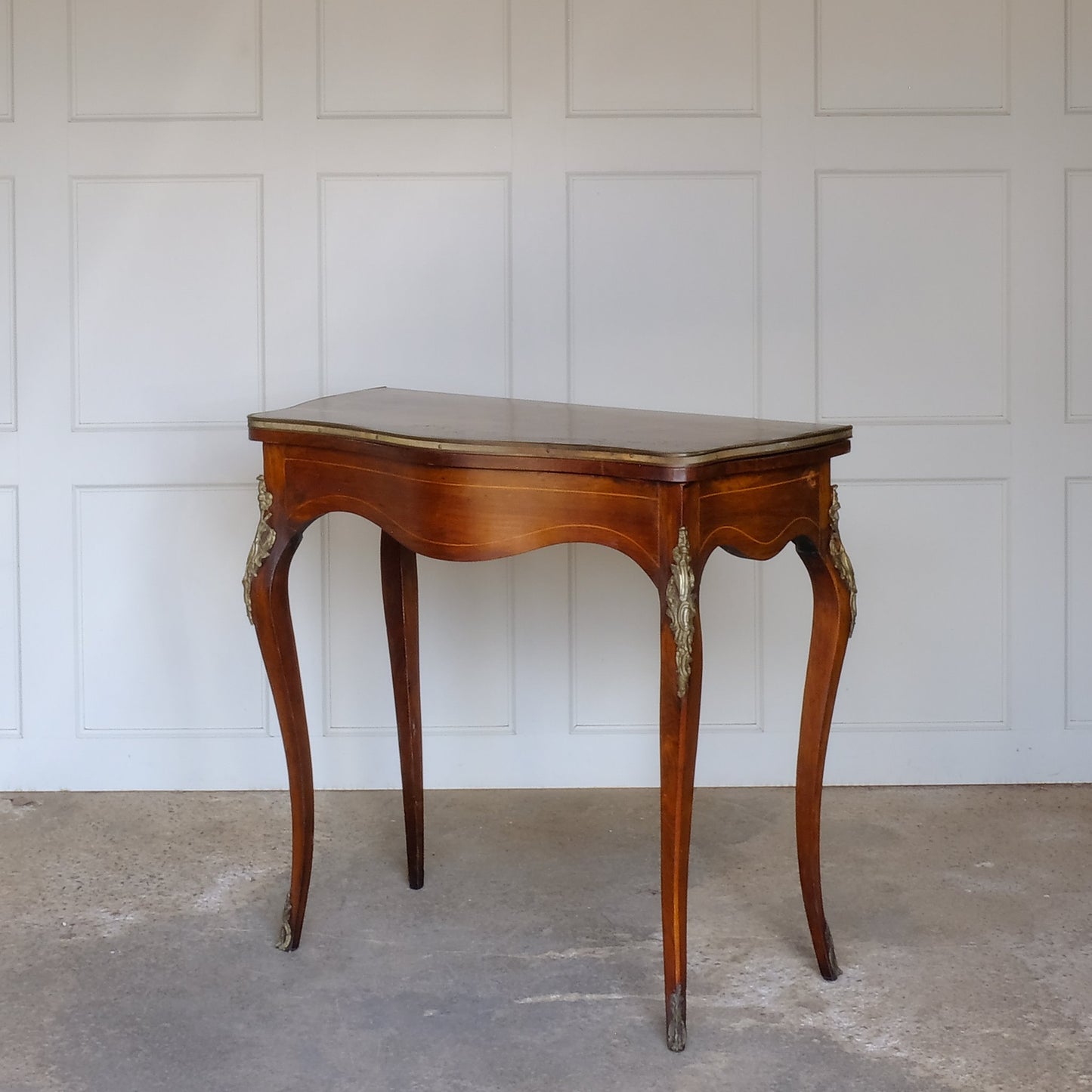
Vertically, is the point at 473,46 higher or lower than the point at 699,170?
higher

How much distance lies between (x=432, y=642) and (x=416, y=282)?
2.91 ft

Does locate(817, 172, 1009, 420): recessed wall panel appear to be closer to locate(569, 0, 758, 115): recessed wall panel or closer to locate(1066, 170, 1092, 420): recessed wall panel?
locate(1066, 170, 1092, 420): recessed wall panel

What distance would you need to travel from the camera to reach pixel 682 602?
1898 mm

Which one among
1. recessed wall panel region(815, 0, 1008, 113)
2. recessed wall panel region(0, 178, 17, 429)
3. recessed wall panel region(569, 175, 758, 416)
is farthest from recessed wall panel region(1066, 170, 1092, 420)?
recessed wall panel region(0, 178, 17, 429)

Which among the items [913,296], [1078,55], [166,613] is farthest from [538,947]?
[1078,55]

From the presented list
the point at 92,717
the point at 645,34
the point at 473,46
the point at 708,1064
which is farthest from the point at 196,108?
the point at 708,1064

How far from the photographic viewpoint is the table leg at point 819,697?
220 centimetres

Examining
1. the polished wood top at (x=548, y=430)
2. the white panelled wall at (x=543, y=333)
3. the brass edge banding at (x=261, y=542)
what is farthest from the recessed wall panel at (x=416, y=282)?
the brass edge banding at (x=261, y=542)

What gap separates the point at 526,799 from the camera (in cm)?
328

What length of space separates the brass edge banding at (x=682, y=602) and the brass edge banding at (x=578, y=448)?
0.35ft

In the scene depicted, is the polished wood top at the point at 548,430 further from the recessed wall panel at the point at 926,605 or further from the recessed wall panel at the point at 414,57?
the recessed wall panel at the point at 926,605

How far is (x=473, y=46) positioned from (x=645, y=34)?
41 centimetres

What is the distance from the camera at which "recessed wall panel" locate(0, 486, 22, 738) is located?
3357 mm

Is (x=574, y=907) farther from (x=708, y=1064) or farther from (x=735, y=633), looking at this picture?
(x=735, y=633)
